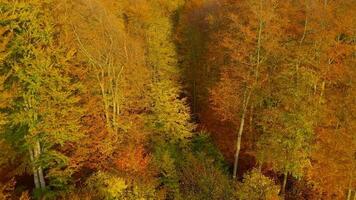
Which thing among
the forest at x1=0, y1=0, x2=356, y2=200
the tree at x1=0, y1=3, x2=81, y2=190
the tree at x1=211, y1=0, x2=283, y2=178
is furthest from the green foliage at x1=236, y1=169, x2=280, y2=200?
the tree at x1=0, y1=3, x2=81, y2=190

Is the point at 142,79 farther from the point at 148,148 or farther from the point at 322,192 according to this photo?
the point at 322,192

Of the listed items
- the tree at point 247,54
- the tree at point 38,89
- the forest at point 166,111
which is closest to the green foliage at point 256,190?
the forest at point 166,111

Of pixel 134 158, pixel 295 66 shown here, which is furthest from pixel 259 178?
pixel 295 66

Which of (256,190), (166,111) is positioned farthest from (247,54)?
(256,190)

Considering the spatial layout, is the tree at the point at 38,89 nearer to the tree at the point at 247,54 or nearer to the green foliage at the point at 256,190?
the green foliage at the point at 256,190

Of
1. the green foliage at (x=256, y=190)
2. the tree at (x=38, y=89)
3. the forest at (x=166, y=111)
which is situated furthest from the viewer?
the forest at (x=166, y=111)

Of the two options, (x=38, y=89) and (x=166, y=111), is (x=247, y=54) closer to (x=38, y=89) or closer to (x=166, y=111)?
(x=166, y=111)

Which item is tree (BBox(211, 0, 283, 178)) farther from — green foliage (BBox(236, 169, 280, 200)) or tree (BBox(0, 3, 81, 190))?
tree (BBox(0, 3, 81, 190))

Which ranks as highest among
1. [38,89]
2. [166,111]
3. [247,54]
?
[247,54]

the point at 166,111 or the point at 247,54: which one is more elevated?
the point at 247,54
